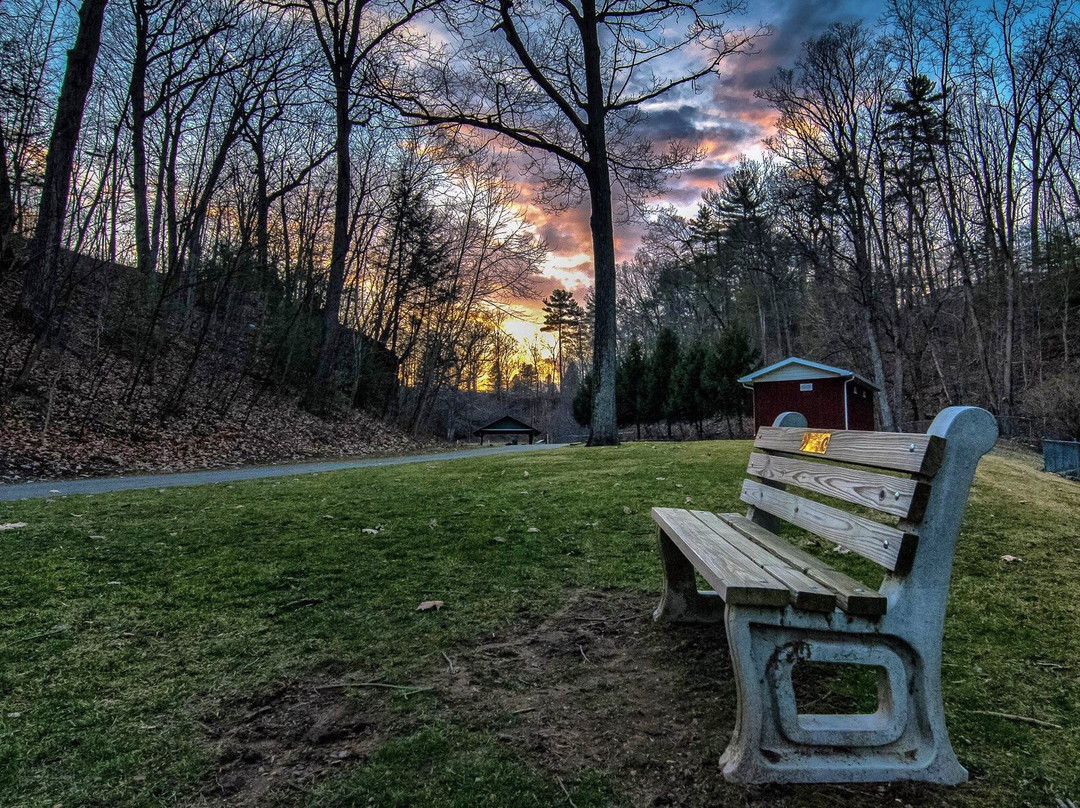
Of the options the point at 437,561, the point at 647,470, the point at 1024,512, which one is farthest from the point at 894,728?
the point at 647,470

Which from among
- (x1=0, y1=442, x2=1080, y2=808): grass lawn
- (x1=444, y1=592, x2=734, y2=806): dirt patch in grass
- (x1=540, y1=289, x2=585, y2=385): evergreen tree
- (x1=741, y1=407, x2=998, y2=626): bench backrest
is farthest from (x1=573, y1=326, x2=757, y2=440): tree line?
(x1=741, y1=407, x2=998, y2=626): bench backrest

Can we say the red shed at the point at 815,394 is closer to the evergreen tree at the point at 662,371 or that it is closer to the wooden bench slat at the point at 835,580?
the evergreen tree at the point at 662,371

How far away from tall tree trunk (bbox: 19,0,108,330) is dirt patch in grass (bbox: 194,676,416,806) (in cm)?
1180

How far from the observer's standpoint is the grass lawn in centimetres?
152

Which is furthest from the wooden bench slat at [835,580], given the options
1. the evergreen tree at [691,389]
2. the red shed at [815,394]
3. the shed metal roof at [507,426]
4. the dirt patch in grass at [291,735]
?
the shed metal roof at [507,426]

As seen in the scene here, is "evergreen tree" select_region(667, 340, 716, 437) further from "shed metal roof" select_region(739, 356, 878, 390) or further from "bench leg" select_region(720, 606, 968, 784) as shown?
"bench leg" select_region(720, 606, 968, 784)

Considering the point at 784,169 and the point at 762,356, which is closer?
the point at 784,169

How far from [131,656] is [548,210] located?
14597 millimetres

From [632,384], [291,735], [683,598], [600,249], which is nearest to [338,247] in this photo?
[600,249]

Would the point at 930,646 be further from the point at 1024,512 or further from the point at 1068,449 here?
the point at 1068,449

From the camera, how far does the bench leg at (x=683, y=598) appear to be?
2.65m

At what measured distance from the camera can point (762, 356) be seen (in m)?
35.2

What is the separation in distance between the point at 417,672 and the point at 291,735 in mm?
512

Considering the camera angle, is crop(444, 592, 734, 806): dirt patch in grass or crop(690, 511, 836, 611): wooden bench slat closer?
crop(690, 511, 836, 611): wooden bench slat
